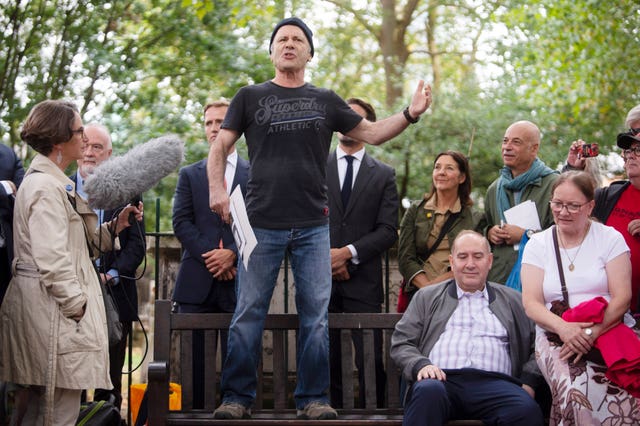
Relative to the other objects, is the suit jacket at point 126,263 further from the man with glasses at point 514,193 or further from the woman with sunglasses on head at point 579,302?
the woman with sunglasses on head at point 579,302

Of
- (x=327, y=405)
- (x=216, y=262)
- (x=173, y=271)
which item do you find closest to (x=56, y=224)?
(x=216, y=262)

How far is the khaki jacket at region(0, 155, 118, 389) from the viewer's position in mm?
4406

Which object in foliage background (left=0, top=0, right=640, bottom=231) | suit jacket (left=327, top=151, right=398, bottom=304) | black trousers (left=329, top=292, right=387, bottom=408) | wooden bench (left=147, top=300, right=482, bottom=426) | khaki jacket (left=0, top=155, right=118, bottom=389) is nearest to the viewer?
khaki jacket (left=0, top=155, right=118, bottom=389)

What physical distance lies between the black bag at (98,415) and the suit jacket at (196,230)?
0.91 metres

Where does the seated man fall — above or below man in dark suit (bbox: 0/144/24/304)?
below

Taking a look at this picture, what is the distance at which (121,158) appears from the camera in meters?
4.86

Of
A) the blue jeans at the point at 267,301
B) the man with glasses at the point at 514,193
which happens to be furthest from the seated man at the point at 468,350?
the man with glasses at the point at 514,193

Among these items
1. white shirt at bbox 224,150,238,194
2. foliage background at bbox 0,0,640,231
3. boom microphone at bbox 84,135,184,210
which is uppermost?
foliage background at bbox 0,0,640,231

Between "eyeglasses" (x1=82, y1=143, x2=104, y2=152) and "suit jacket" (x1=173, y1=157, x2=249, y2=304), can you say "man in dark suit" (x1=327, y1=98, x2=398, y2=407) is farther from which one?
"eyeglasses" (x1=82, y1=143, x2=104, y2=152)

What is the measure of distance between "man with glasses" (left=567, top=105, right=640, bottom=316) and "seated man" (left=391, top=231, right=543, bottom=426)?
2.46 feet

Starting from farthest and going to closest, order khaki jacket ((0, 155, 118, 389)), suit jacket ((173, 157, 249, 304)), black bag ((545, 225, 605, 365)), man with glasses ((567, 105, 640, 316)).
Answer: suit jacket ((173, 157, 249, 304)) → man with glasses ((567, 105, 640, 316)) → black bag ((545, 225, 605, 365)) → khaki jacket ((0, 155, 118, 389))

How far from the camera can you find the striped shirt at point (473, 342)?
4.94m

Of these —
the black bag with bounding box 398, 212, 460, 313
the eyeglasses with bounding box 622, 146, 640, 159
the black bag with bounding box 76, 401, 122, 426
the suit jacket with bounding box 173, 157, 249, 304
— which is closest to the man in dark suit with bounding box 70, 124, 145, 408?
the suit jacket with bounding box 173, 157, 249, 304

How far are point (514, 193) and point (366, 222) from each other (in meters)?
1.04
